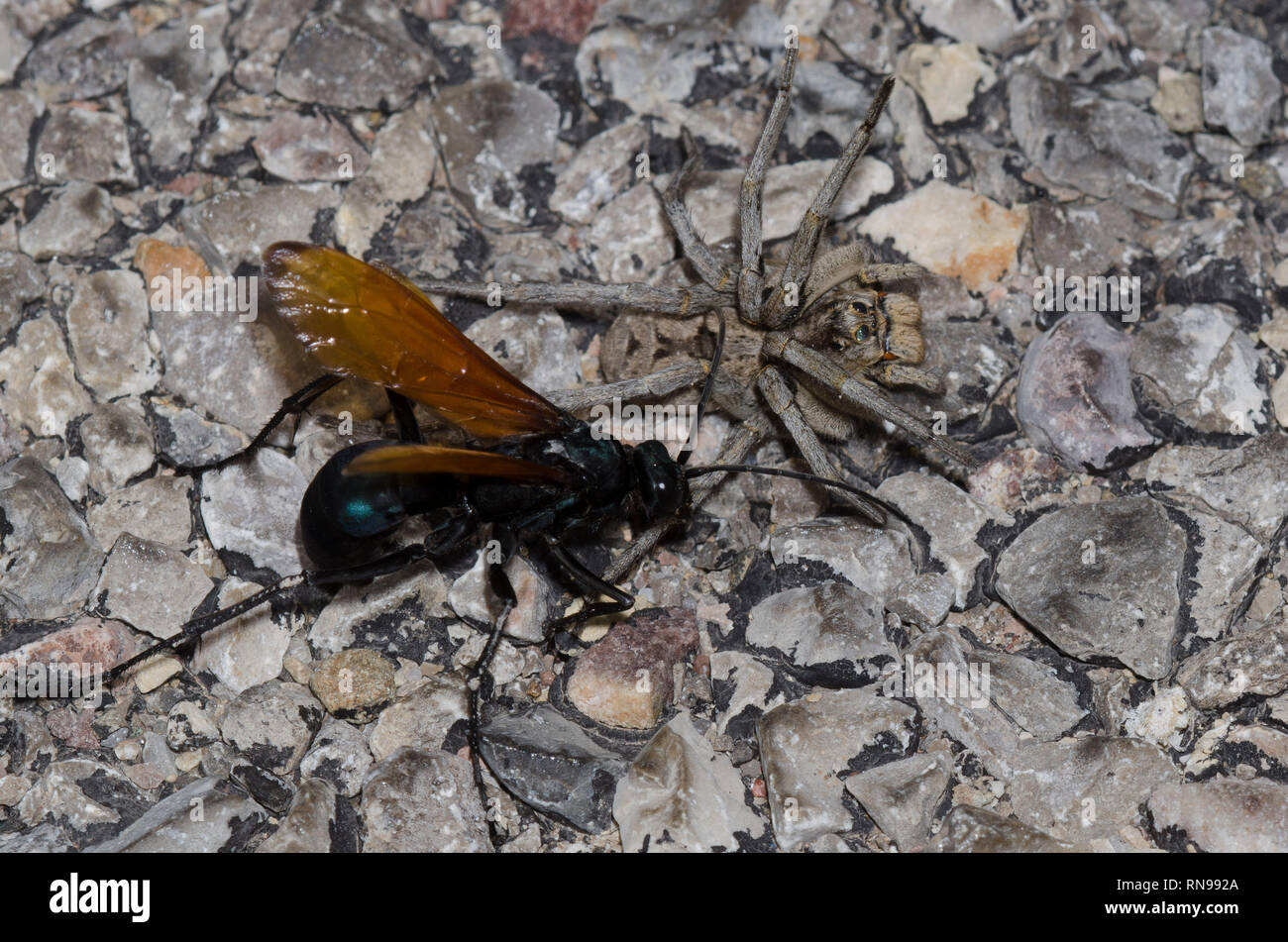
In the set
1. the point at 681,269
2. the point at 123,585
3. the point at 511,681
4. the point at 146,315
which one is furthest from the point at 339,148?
the point at 511,681

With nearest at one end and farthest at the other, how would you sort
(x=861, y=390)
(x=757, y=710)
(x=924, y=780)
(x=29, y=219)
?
(x=924, y=780)
(x=757, y=710)
(x=861, y=390)
(x=29, y=219)

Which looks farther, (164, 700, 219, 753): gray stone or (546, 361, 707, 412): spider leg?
(546, 361, 707, 412): spider leg

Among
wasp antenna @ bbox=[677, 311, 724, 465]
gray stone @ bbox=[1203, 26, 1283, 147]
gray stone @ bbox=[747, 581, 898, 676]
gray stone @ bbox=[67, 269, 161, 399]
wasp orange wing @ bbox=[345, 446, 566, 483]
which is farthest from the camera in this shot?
gray stone @ bbox=[1203, 26, 1283, 147]

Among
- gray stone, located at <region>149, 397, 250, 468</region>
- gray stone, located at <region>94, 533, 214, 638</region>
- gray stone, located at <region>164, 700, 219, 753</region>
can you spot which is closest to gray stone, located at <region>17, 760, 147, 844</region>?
gray stone, located at <region>164, 700, 219, 753</region>

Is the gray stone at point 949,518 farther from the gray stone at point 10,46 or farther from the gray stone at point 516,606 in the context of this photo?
the gray stone at point 10,46

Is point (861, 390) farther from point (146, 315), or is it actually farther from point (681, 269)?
point (146, 315)

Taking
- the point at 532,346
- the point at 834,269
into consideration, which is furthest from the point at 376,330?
the point at 834,269

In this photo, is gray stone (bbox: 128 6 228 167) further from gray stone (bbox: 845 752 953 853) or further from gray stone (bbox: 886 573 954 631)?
gray stone (bbox: 845 752 953 853)
